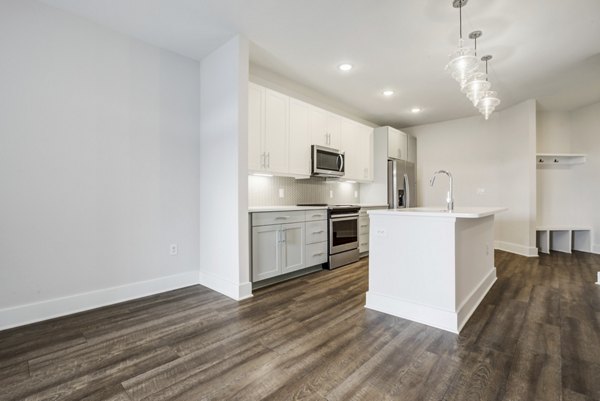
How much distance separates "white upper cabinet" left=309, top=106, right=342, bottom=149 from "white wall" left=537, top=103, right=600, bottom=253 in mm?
4156

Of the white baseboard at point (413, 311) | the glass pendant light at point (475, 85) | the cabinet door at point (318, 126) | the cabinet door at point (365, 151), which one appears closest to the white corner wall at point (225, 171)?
the white baseboard at point (413, 311)

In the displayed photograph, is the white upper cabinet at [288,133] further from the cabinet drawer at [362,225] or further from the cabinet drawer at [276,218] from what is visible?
the cabinet drawer at [362,225]

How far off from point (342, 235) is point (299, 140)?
59.7 inches

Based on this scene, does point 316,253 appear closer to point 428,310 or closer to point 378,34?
point 428,310

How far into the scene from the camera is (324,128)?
14.0 ft

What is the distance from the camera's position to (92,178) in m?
2.57

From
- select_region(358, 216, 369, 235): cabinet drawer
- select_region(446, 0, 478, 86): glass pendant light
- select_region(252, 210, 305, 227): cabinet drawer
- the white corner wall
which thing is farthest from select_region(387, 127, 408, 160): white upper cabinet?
the white corner wall

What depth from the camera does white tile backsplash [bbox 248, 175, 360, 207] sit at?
3787 millimetres

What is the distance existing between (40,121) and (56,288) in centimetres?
140

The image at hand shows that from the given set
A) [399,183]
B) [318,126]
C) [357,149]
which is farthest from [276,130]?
[399,183]

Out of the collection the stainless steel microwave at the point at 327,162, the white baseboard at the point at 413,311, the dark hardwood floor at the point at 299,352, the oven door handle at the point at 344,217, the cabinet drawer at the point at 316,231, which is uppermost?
the stainless steel microwave at the point at 327,162

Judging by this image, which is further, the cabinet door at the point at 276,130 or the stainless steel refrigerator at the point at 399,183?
the stainless steel refrigerator at the point at 399,183

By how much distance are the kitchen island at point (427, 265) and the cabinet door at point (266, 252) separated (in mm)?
1118

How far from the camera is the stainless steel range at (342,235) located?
156 inches
